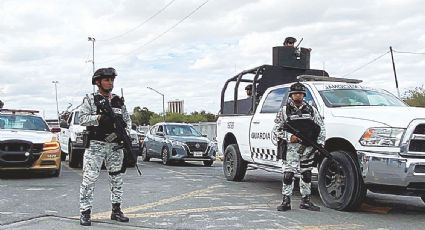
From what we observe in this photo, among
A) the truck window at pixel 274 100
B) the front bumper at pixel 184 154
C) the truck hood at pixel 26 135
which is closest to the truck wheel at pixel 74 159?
the truck hood at pixel 26 135

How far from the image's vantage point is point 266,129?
9.33m

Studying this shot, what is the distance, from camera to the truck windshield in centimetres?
812

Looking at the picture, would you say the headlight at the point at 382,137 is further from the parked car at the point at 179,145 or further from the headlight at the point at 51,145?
the parked car at the point at 179,145

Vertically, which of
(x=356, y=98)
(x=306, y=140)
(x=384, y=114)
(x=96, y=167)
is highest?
(x=356, y=98)

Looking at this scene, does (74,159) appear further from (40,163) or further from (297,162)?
(297,162)

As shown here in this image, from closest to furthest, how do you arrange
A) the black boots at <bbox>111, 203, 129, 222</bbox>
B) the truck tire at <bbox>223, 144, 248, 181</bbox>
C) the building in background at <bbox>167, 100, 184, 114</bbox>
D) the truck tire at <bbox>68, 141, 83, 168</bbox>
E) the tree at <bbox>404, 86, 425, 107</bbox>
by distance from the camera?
the black boots at <bbox>111, 203, 129, 222</bbox> → the truck tire at <bbox>223, 144, 248, 181</bbox> → the truck tire at <bbox>68, 141, 83, 168</bbox> → the tree at <bbox>404, 86, 425, 107</bbox> → the building in background at <bbox>167, 100, 184, 114</bbox>

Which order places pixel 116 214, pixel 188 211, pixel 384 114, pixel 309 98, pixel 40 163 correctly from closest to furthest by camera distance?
pixel 116 214
pixel 384 114
pixel 188 211
pixel 309 98
pixel 40 163

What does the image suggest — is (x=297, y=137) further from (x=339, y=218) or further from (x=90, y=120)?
(x=90, y=120)

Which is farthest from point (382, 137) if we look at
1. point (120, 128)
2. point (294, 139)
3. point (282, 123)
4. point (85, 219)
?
point (85, 219)

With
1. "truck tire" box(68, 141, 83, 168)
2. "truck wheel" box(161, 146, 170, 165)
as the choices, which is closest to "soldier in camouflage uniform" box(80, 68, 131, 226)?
"truck tire" box(68, 141, 83, 168)

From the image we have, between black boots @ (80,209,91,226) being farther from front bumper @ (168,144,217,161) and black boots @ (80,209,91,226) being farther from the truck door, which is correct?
front bumper @ (168,144,217,161)

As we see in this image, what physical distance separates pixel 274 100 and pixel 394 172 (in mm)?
3309

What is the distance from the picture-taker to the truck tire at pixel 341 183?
23.0 ft

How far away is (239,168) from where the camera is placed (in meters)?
10.9
